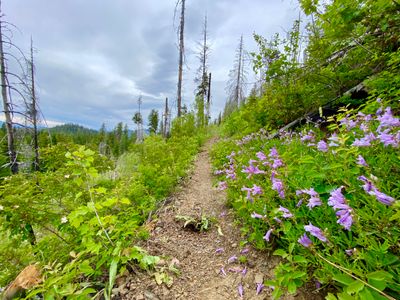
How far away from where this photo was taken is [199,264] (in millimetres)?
2096

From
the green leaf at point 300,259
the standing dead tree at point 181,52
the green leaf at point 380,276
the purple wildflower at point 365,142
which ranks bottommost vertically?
the green leaf at point 300,259

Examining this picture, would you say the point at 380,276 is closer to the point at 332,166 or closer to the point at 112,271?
the point at 332,166

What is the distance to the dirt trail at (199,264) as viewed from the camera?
170 cm

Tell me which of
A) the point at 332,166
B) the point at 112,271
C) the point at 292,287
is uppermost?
the point at 332,166

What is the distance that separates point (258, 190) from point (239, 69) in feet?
85.7

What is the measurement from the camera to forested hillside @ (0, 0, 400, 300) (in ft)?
3.77

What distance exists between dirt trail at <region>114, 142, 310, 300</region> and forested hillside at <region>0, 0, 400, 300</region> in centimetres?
1

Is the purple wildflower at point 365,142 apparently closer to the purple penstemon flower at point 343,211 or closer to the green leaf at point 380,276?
the purple penstemon flower at point 343,211

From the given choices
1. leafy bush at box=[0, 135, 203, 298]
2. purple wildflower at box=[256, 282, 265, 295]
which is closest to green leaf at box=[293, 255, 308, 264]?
purple wildflower at box=[256, 282, 265, 295]

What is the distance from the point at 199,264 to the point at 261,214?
2.59 ft

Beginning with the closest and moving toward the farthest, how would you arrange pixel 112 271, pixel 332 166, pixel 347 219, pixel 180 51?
pixel 347 219
pixel 332 166
pixel 112 271
pixel 180 51

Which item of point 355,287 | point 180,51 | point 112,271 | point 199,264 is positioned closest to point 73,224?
point 112,271

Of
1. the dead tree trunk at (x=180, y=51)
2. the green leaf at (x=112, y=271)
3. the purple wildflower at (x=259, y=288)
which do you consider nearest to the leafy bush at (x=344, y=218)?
the purple wildflower at (x=259, y=288)

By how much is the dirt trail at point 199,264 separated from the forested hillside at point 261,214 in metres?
0.01
